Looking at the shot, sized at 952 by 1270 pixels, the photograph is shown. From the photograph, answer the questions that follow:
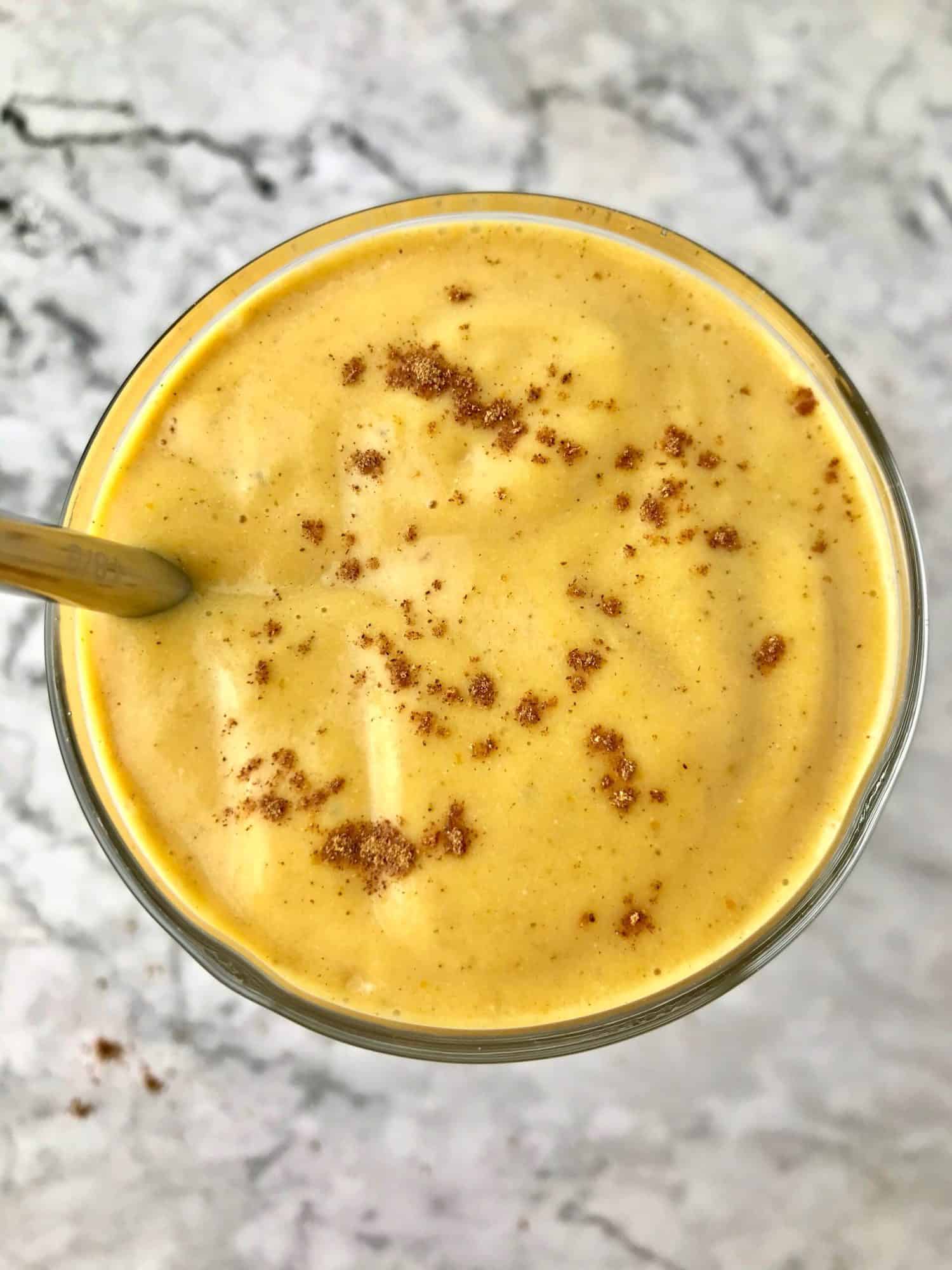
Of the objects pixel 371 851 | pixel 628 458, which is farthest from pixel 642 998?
pixel 628 458

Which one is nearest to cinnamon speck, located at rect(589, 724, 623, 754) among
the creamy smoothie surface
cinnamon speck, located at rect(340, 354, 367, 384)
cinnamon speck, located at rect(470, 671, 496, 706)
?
the creamy smoothie surface

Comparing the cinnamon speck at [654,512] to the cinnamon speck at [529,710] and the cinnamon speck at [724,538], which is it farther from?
the cinnamon speck at [529,710]

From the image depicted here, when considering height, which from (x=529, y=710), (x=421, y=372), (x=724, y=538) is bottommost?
(x=529, y=710)

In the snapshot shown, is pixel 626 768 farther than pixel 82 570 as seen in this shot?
Yes

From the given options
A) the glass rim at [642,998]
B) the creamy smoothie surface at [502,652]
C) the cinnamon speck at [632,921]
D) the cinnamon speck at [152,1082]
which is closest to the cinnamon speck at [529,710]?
the creamy smoothie surface at [502,652]

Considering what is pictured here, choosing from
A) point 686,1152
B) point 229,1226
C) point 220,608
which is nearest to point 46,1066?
point 229,1226

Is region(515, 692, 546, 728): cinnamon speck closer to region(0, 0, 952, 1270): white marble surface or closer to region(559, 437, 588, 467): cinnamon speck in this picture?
region(559, 437, 588, 467): cinnamon speck

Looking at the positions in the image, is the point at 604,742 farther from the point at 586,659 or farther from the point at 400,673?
the point at 400,673
